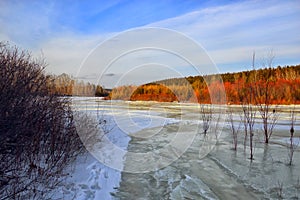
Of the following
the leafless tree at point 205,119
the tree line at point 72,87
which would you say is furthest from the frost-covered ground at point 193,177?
the leafless tree at point 205,119

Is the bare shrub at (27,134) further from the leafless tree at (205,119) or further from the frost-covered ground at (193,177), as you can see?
the leafless tree at (205,119)

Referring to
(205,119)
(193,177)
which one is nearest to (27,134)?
(193,177)

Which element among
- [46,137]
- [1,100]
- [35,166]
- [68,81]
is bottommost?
[35,166]

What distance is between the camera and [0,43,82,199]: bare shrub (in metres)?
2.77

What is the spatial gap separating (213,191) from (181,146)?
3.46m

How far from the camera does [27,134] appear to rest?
3.25 meters

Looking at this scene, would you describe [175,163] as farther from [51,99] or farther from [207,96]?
[207,96]

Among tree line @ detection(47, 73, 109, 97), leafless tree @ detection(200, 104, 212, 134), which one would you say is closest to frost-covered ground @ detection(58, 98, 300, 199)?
tree line @ detection(47, 73, 109, 97)

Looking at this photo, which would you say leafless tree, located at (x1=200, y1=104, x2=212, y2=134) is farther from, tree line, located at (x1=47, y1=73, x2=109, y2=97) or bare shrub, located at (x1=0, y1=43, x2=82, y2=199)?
bare shrub, located at (x1=0, y1=43, x2=82, y2=199)

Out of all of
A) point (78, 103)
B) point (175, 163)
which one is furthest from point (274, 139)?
point (78, 103)

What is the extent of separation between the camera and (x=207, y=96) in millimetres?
13500

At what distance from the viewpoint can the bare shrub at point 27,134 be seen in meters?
2.77

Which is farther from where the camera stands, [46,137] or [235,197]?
[46,137]

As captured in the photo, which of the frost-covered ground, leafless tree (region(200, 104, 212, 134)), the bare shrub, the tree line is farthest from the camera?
leafless tree (region(200, 104, 212, 134))
